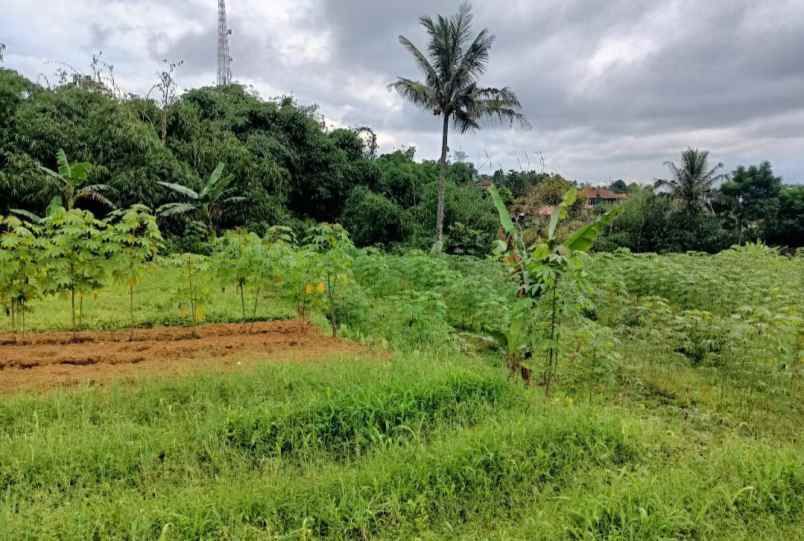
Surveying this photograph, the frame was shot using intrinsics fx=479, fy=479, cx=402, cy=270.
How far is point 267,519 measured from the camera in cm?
272

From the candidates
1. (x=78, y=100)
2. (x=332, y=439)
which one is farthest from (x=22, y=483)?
(x=78, y=100)

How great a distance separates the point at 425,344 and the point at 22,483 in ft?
14.5

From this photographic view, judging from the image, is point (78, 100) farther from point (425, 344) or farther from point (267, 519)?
point (267, 519)

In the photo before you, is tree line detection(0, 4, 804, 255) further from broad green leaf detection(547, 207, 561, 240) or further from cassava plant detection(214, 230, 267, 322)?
broad green leaf detection(547, 207, 561, 240)

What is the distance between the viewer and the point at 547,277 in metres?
4.73

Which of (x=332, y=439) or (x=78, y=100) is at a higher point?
(x=78, y=100)

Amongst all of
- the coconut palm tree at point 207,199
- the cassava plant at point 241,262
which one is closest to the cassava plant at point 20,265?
the cassava plant at point 241,262

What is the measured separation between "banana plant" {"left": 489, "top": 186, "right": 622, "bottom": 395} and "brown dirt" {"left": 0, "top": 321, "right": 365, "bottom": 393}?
6.47 feet

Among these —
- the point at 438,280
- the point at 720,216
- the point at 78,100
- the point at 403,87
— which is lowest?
Answer: the point at 438,280

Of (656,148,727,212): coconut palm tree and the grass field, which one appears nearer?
the grass field

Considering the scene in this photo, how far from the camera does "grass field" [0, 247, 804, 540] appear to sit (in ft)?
9.10

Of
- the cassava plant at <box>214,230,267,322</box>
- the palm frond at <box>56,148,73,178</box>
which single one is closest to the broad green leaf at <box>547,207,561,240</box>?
the cassava plant at <box>214,230,267,322</box>

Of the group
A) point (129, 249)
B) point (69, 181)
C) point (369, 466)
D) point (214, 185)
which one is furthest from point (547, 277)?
point (69, 181)

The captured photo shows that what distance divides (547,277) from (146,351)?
470 centimetres
